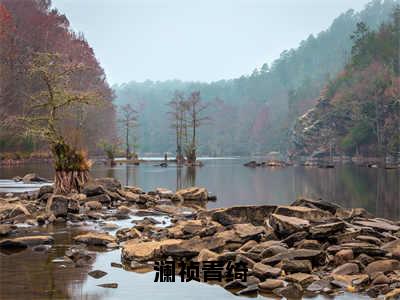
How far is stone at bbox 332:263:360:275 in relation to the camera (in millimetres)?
11453

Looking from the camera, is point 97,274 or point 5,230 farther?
point 5,230

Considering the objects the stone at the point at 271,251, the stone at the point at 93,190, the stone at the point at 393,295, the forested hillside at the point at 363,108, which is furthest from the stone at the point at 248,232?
the forested hillside at the point at 363,108

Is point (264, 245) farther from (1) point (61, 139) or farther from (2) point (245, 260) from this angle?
(1) point (61, 139)

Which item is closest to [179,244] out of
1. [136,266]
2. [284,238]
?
[136,266]

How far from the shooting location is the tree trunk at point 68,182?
2650cm

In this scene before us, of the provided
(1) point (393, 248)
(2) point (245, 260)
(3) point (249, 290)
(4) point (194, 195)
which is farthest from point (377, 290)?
(4) point (194, 195)

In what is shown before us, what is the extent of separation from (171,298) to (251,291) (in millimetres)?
1461

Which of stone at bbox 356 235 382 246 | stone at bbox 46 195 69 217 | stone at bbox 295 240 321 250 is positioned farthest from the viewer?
stone at bbox 46 195 69 217

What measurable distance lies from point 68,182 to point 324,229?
1568 cm

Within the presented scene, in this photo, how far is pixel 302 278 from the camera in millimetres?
10891

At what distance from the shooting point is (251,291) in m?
10.4

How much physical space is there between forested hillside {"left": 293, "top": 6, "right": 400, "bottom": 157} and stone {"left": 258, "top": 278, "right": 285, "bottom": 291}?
2976 inches

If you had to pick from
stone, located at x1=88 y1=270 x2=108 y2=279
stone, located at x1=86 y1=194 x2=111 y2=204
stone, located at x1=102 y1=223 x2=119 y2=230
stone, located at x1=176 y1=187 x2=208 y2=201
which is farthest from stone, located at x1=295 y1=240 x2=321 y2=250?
stone, located at x1=176 y1=187 x2=208 y2=201

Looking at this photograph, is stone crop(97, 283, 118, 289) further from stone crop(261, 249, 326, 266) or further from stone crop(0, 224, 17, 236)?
stone crop(0, 224, 17, 236)
